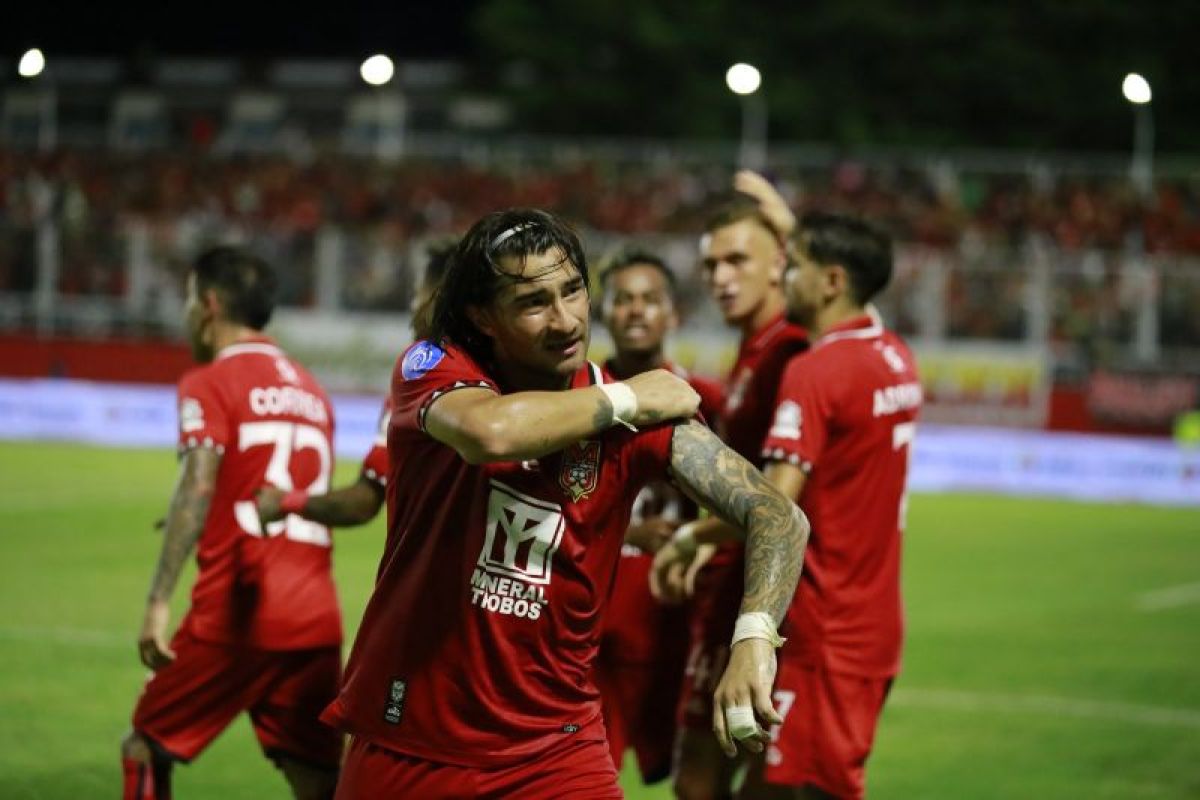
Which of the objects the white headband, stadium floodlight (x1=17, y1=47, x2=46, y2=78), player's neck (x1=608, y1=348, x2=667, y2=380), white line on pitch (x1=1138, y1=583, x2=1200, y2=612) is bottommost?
white line on pitch (x1=1138, y1=583, x2=1200, y2=612)

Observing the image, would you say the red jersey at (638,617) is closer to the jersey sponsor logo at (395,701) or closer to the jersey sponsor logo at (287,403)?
the jersey sponsor logo at (287,403)

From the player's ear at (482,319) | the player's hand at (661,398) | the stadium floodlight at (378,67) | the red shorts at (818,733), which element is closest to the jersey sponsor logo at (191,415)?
the red shorts at (818,733)

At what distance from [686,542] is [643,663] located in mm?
1294

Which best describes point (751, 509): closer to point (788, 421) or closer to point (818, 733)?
point (788, 421)

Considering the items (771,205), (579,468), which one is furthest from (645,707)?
(579,468)

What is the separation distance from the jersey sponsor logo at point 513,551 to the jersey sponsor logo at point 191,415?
2529 millimetres

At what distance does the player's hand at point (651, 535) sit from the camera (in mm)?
6539

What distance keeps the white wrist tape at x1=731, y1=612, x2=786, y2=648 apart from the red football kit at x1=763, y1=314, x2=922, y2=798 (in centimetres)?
200

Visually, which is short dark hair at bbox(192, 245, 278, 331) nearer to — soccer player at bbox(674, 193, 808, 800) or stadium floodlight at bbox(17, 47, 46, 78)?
soccer player at bbox(674, 193, 808, 800)

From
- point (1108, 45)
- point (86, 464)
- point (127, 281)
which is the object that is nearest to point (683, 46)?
point (1108, 45)

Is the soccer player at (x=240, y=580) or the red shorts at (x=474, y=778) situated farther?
the soccer player at (x=240, y=580)

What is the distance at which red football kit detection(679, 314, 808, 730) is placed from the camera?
6699 mm

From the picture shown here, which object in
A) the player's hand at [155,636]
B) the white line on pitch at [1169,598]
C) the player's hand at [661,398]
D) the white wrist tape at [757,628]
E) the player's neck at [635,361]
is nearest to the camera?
Answer: the white wrist tape at [757,628]

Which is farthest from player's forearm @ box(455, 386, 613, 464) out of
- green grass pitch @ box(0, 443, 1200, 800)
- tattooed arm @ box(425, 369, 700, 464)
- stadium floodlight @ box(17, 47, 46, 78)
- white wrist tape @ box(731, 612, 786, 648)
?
stadium floodlight @ box(17, 47, 46, 78)
